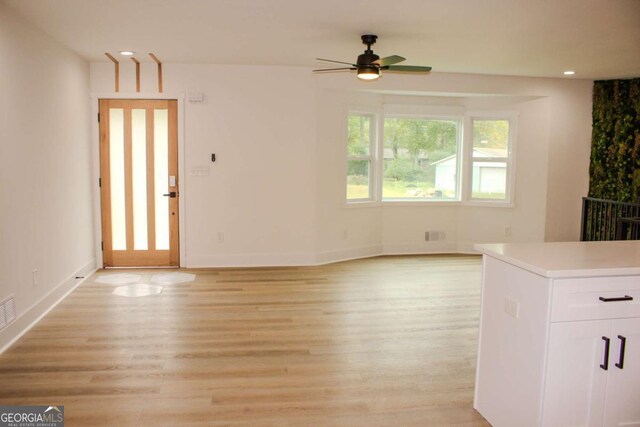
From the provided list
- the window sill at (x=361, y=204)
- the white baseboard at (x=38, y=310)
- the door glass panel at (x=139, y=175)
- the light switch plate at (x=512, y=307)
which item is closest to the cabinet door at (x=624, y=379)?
the light switch plate at (x=512, y=307)

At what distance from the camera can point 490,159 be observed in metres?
7.57

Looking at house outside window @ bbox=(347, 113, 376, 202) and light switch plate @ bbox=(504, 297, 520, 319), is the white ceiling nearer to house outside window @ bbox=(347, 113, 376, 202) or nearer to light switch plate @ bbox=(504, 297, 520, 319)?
house outside window @ bbox=(347, 113, 376, 202)

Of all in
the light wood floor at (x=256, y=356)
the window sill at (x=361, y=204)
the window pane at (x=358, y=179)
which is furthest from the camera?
the window pane at (x=358, y=179)

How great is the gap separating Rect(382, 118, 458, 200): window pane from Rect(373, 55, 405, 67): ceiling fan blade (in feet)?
8.91

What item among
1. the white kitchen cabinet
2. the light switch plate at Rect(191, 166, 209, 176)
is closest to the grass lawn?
the light switch plate at Rect(191, 166, 209, 176)

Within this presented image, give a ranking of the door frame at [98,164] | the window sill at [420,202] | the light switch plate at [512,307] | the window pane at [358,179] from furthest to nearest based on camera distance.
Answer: the window sill at [420,202], the window pane at [358,179], the door frame at [98,164], the light switch plate at [512,307]

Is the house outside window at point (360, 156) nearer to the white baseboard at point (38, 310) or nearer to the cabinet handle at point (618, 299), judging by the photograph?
the white baseboard at point (38, 310)

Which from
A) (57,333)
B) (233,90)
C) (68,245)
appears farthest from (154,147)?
(57,333)

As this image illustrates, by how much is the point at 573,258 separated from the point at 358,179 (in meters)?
4.81

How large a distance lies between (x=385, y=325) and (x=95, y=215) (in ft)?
12.8

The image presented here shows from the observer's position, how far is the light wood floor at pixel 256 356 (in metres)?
2.90

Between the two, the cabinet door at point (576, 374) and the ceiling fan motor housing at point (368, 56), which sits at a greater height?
the ceiling fan motor housing at point (368, 56)

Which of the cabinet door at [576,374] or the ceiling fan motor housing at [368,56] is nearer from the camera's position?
the cabinet door at [576,374]

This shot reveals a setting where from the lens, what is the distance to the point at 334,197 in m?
6.84
